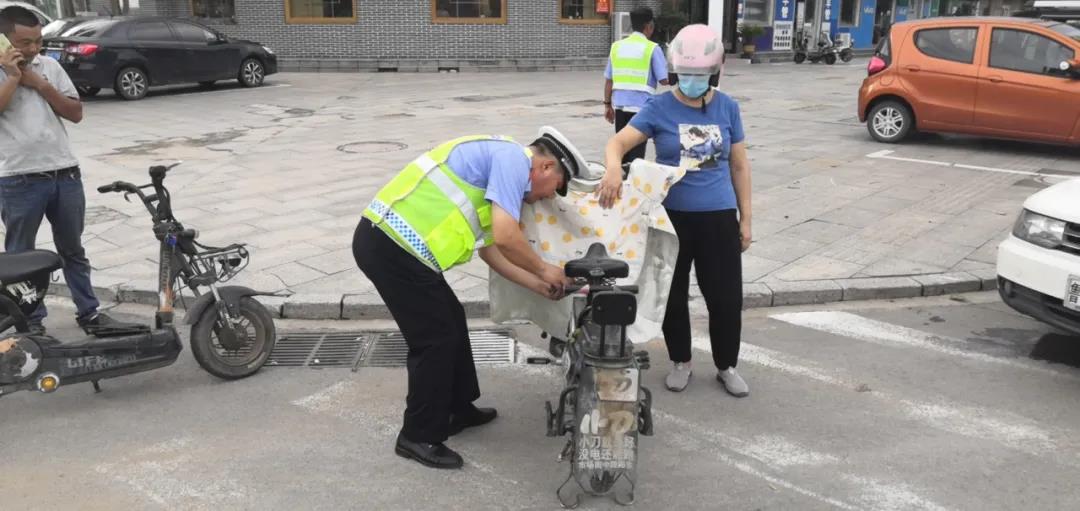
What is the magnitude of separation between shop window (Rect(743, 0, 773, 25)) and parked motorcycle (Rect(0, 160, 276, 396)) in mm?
24699

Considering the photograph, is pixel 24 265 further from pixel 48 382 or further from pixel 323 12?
pixel 323 12

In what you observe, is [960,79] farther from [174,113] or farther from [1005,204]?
[174,113]

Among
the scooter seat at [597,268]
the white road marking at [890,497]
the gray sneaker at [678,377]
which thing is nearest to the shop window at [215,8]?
the gray sneaker at [678,377]

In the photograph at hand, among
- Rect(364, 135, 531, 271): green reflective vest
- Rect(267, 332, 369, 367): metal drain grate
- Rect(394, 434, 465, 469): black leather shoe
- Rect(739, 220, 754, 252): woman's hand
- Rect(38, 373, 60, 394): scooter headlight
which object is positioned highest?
Rect(364, 135, 531, 271): green reflective vest

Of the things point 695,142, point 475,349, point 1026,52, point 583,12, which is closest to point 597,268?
point 695,142

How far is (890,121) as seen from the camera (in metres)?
11.3

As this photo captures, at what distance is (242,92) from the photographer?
17.7m

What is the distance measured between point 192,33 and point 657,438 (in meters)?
16.0

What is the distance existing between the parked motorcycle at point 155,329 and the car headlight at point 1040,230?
4252mm

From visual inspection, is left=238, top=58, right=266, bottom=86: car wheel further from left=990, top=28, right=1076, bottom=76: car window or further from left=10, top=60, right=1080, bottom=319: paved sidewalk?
left=990, top=28, right=1076, bottom=76: car window

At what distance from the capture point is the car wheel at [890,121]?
1114 centimetres

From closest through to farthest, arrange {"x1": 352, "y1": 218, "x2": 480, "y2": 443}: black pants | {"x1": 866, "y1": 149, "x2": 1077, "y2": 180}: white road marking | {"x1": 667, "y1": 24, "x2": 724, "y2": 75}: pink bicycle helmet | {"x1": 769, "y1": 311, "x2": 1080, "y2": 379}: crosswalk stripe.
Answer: {"x1": 352, "y1": 218, "x2": 480, "y2": 443}: black pants < {"x1": 667, "y1": 24, "x2": 724, "y2": 75}: pink bicycle helmet < {"x1": 769, "y1": 311, "x2": 1080, "y2": 379}: crosswalk stripe < {"x1": 866, "y1": 149, "x2": 1077, "y2": 180}: white road marking

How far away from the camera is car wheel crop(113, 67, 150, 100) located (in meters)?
15.8

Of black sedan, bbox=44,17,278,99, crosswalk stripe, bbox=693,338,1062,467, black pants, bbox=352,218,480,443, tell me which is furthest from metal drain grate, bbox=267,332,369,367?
black sedan, bbox=44,17,278,99
